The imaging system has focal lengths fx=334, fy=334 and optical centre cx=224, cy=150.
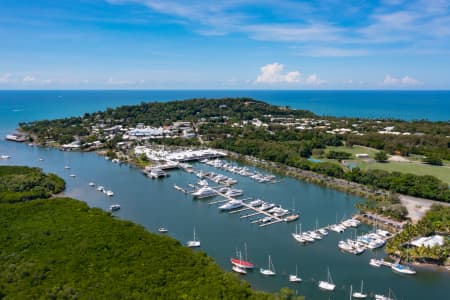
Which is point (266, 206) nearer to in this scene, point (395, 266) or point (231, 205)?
point (231, 205)

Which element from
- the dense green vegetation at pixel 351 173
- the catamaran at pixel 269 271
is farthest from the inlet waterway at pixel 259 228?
the dense green vegetation at pixel 351 173

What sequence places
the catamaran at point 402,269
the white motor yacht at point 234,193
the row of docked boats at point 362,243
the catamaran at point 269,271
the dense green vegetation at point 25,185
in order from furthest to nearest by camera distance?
the white motor yacht at point 234,193, the dense green vegetation at point 25,185, the row of docked boats at point 362,243, the catamaran at point 269,271, the catamaran at point 402,269

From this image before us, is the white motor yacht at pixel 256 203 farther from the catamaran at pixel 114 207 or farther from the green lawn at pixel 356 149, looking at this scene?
the green lawn at pixel 356 149

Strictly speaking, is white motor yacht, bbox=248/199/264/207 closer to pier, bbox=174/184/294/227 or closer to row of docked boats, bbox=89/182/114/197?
pier, bbox=174/184/294/227

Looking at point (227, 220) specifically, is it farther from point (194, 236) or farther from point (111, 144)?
point (111, 144)

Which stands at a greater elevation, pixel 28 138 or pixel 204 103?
pixel 204 103

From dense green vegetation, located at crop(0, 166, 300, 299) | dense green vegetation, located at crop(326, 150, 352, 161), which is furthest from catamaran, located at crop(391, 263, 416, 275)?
dense green vegetation, located at crop(326, 150, 352, 161)

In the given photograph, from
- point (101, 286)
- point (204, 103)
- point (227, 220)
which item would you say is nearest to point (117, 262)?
point (101, 286)

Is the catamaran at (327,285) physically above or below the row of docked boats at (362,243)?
below

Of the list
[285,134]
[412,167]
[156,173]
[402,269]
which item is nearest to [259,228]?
[402,269]
